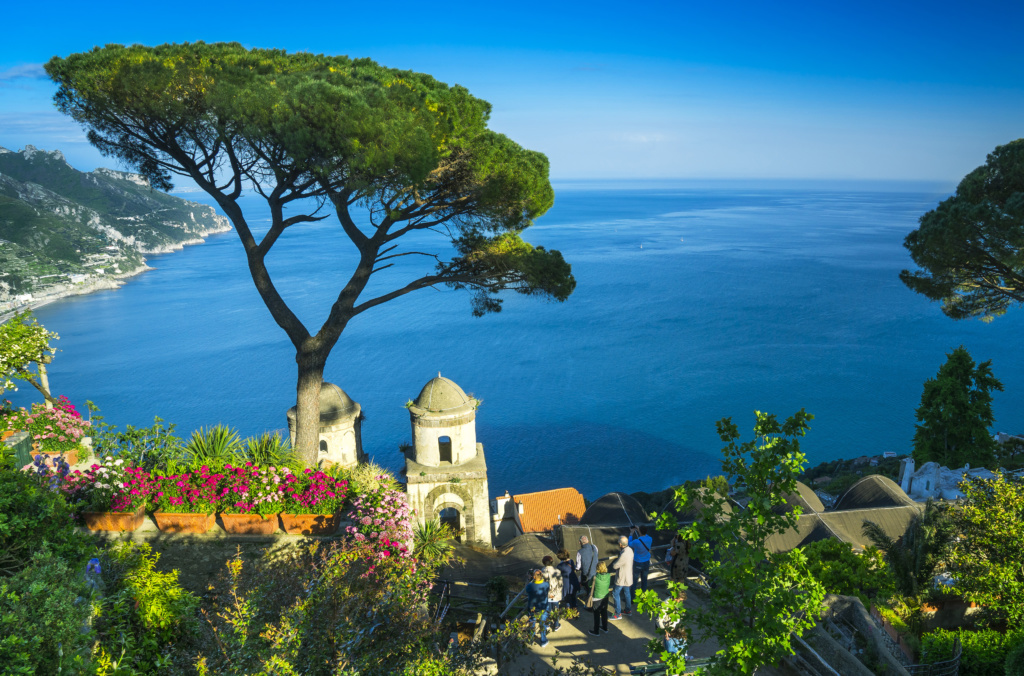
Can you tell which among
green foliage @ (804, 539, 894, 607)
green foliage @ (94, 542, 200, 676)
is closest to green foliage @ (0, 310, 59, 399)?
green foliage @ (94, 542, 200, 676)

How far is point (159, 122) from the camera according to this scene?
9.91 metres

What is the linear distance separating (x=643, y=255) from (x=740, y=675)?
103 m

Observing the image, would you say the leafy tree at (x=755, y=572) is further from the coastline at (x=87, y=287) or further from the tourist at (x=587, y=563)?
the coastline at (x=87, y=287)

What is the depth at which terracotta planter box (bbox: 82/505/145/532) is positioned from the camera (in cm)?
680

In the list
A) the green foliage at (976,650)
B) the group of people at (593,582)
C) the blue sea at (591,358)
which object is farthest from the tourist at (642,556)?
the blue sea at (591,358)

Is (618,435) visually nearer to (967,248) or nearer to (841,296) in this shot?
(967,248)

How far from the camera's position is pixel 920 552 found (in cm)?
824

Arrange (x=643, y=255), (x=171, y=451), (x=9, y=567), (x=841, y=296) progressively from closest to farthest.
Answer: (x=9, y=567)
(x=171, y=451)
(x=841, y=296)
(x=643, y=255)

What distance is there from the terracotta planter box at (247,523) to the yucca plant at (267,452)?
2.52 ft

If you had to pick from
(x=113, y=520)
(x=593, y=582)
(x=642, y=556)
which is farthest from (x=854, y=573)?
(x=113, y=520)

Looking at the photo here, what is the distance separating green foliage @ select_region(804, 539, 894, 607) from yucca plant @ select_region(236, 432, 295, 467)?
706 centimetres

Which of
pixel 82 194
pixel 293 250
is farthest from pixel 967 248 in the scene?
pixel 82 194

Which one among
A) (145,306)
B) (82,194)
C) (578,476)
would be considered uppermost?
(82,194)

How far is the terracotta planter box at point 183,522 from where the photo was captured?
271 inches
